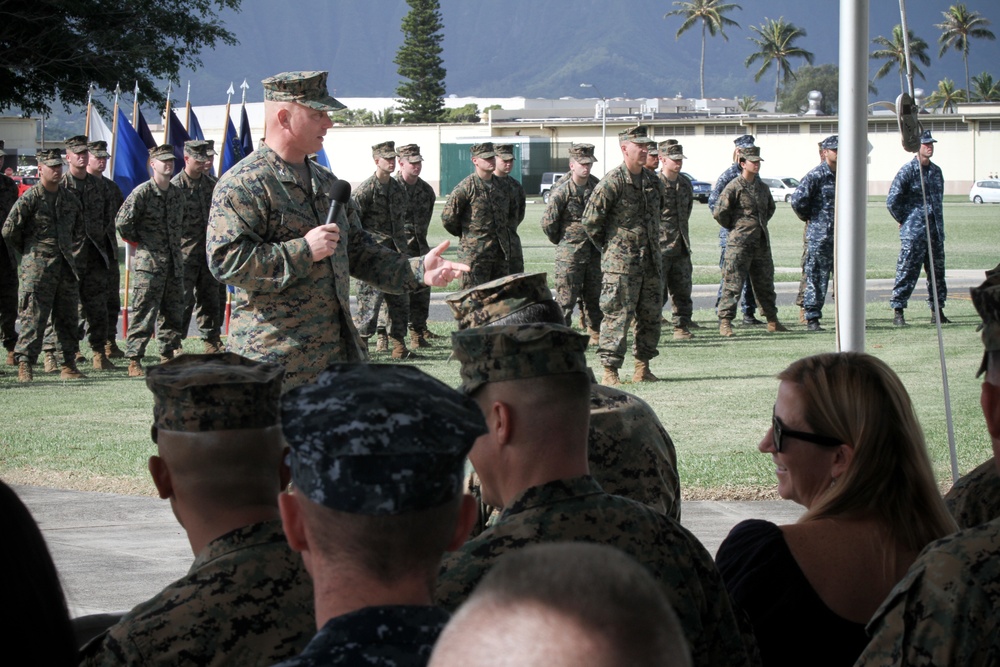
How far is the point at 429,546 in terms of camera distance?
176 cm

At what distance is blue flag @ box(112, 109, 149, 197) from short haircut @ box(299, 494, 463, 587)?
14600 millimetres

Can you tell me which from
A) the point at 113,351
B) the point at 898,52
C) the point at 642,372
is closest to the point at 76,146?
the point at 113,351

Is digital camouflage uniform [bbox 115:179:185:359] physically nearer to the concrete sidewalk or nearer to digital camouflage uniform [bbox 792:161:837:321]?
the concrete sidewalk

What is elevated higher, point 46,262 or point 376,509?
point 46,262

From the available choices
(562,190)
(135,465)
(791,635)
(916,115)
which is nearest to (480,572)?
(791,635)

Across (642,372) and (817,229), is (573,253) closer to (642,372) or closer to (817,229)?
(642,372)

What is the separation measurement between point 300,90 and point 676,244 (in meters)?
9.45

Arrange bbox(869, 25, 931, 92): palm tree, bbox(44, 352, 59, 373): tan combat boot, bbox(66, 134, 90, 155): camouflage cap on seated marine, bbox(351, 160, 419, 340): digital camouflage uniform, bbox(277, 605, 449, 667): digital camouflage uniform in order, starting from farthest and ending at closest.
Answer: bbox(351, 160, 419, 340): digital camouflage uniform < bbox(66, 134, 90, 155): camouflage cap on seated marine < bbox(44, 352, 59, 373): tan combat boot < bbox(869, 25, 931, 92): palm tree < bbox(277, 605, 449, 667): digital camouflage uniform

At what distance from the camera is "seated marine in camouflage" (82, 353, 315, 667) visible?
2305mm

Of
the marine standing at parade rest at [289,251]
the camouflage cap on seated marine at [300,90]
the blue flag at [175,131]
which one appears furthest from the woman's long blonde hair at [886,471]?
the blue flag at [175,131]

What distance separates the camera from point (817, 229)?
48.6ft

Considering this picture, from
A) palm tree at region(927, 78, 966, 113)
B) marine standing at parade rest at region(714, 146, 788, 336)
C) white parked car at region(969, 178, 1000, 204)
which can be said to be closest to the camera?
marine standing at parade rest at region(714, 146, 788, 336)

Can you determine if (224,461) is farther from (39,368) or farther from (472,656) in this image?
(39,368)

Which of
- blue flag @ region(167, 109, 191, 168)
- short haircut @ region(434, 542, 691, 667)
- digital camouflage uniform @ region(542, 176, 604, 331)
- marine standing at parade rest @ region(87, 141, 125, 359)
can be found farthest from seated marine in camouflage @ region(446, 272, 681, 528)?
blue flag @ region(167, 109, 191, 168)
